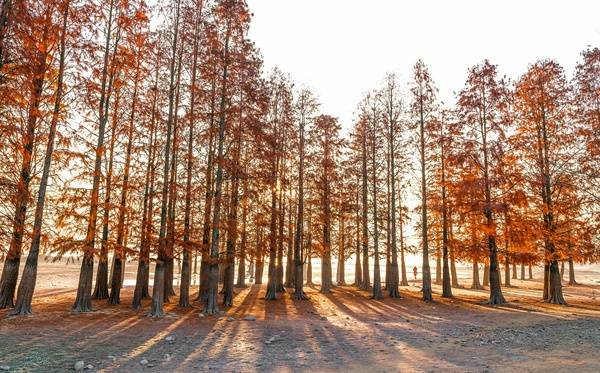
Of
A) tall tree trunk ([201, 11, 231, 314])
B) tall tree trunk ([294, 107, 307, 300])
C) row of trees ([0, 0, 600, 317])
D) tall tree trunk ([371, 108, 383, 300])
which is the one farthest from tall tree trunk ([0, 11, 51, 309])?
tall tree trunk ([371, 108, 383, 300])

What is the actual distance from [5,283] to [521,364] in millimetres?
20388

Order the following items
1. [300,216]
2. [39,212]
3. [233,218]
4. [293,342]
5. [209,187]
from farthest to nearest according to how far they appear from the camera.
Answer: [300,216] → [233,218] → [209,187] → [39,212] → [293,342]

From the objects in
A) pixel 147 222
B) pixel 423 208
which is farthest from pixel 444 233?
pixel 147 222

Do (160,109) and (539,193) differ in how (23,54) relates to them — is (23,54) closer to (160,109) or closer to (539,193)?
(160,109)

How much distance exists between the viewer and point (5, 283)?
17.0 meters

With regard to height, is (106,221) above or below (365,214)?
below

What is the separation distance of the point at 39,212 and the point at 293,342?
11779mm

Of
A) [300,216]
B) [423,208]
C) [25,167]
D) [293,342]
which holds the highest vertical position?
[25,167]

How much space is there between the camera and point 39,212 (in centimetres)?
1541

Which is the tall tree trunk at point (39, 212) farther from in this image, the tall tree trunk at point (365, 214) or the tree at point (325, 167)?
the tall tree trunk at point (365, 214)

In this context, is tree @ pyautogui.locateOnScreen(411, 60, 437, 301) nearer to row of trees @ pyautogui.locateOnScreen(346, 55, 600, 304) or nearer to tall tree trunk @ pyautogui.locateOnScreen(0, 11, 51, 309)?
row of trees @ pyautogui.locateOnScreen(346, 55, 600, 304)

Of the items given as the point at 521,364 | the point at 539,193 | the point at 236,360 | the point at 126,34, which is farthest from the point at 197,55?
the point at 539,193

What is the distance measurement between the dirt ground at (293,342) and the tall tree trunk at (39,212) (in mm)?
803

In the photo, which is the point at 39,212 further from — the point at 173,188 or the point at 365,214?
the point at 365,214
